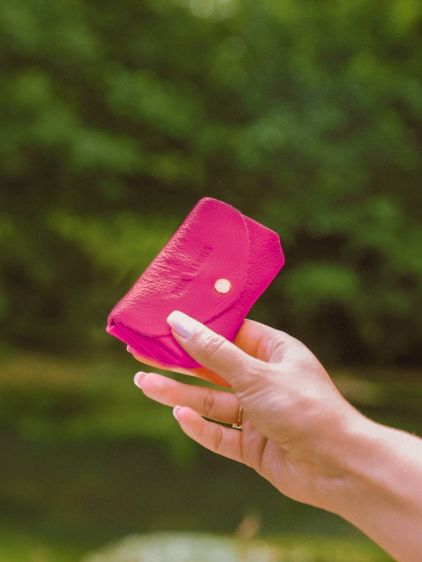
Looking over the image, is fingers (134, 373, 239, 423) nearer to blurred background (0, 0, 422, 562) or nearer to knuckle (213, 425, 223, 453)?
knuckle (213, 425, 223, 453)

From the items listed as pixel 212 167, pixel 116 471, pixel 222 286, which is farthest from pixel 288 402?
pixel 116 471

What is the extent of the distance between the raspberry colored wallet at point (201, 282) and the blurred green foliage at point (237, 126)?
12.3ft

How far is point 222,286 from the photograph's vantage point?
989 mm

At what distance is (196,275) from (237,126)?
4123mm

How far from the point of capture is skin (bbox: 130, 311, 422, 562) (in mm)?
842

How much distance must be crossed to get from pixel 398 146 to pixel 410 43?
25.0 inches

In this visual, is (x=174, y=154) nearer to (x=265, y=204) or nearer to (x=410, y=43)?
(x=265, y=204)

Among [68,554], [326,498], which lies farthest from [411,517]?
[68,554]

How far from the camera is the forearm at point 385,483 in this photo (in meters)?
0.84

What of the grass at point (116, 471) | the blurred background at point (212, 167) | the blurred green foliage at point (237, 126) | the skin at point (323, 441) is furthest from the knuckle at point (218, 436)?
the blurred green foliage at point (237, 126)

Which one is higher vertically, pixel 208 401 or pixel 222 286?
pixel 222 286

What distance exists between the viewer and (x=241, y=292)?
984mm

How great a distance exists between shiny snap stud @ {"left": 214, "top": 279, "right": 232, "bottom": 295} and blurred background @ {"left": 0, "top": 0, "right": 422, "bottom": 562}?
3.68 metres

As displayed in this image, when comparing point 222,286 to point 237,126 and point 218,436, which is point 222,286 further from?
Result: point 237,126
